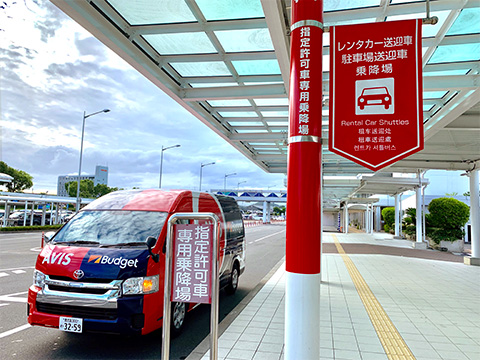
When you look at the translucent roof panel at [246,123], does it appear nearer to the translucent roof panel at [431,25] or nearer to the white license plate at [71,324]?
the translucent roof panel at [431,25]

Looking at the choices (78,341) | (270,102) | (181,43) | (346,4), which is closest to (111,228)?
(78,341)

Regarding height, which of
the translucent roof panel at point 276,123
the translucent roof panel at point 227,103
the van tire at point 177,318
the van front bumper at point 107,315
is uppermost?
the translucent roof panel at point 227,103

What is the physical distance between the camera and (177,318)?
4.93 meters

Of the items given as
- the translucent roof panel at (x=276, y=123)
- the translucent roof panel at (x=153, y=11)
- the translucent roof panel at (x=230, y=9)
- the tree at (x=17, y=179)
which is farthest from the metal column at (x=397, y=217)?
the tree at (x=17, y=179)

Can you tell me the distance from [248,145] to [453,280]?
8.05m

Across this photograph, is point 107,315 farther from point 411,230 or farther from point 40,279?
point 411,230

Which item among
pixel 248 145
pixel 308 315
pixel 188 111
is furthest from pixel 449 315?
pixel 248 145

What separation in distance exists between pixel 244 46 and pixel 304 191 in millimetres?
4362

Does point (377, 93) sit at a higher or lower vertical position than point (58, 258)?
higher

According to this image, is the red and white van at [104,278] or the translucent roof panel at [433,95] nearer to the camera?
the red and white van at [104,278]

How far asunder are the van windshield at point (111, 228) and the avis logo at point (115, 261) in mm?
397

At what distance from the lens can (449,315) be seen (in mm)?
6348

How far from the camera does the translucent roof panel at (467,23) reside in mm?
5082

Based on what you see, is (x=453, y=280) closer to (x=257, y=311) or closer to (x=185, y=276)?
(x=257, y=311)
